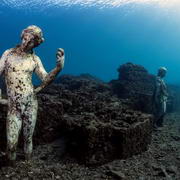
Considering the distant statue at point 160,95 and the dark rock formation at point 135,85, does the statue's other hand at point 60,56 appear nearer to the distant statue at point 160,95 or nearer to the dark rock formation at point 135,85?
the distant statue at point 160,95

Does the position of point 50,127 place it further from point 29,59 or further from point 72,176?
point 29,59

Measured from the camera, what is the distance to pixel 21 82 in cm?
511

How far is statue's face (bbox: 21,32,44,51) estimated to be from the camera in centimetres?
512

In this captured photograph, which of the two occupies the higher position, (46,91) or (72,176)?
(46,91)

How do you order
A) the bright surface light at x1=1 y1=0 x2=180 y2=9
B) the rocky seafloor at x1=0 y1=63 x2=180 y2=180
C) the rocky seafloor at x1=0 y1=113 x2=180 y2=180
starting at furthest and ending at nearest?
the bright surface light at x1=1 y1=0 x2=180 y2=9 < the rocky seafloor at x1=0 y1=63 x2=180 y2=180 < the rocky seafloor at x1=0 y1=113 x2=180 y2=180

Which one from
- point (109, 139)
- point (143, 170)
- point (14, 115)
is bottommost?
point (143, 170)

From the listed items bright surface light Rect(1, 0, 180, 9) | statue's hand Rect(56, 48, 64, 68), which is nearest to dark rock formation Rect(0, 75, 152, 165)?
statue's hand Rect(56, 48, 64, 68)

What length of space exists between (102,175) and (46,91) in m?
6.87

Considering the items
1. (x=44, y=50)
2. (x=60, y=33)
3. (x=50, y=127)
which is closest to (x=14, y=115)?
(x=50, y=127)

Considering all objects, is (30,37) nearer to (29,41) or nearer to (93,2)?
(29,41)

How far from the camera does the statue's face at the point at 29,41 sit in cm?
512

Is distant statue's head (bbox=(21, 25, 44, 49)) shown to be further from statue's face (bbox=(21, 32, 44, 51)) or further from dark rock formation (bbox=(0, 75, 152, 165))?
dark rock formation (bbox=(0, 75, 152, 165))

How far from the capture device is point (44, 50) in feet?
452

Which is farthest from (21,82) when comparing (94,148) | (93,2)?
A: (93,2)
